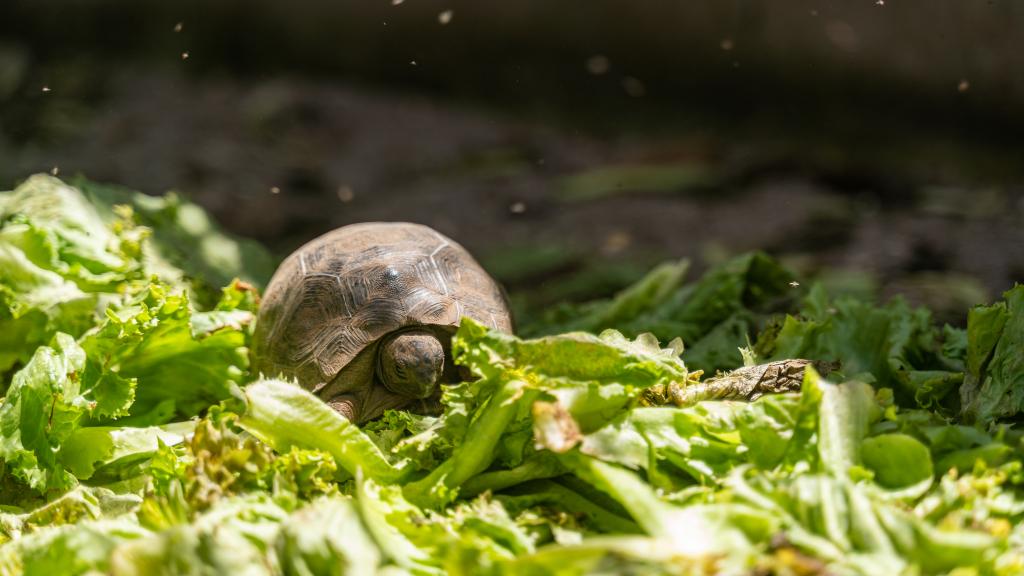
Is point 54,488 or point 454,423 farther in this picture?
point 54,488

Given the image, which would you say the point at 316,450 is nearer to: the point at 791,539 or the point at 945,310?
the point at 791,539

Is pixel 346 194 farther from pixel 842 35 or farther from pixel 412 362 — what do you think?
pixel 412 362

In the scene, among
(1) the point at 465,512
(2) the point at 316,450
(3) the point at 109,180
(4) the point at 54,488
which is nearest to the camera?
→ (1) the point at 465,512

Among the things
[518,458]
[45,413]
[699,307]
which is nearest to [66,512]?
[45,413]

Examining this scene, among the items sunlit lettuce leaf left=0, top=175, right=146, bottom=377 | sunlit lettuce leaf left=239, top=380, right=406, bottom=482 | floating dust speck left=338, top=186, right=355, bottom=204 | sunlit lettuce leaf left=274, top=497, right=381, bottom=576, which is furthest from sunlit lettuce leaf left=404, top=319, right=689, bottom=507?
floating dust speck left=338, top=186, right=355, bottom=204

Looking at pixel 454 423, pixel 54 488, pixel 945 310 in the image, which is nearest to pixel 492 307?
pixel 454 423

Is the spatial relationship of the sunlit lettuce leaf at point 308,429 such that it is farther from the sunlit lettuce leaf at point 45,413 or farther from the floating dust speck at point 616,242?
the floating dust speck at point 616,242
